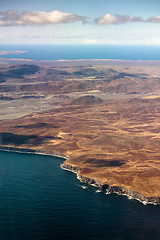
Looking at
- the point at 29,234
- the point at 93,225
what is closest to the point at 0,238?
the point at 29,234

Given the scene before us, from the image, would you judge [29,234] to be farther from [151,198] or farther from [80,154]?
[80,154]

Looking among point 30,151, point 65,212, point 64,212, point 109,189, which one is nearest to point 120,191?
point 109,189

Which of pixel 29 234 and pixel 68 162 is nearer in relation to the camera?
pixel 29 234

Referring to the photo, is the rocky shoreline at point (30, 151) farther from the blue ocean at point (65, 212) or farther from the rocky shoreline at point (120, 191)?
the rocky shoreline at point (120, 191)

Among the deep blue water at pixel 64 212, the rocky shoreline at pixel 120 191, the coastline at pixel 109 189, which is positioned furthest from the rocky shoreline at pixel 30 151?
the rocky shoreline at pixel 120 191

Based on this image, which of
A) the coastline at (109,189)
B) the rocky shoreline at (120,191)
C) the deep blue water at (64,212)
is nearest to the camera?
the deep blue water at (64,212)

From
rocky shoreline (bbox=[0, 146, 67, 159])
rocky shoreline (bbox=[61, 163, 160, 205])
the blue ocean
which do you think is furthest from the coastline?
rocky shoreline (bbox=[0, 146, 67, 159])

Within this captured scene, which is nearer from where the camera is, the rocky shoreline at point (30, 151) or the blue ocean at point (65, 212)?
the blue ocean at point (65, 212)

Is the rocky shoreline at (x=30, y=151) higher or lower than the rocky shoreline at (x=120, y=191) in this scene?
higher

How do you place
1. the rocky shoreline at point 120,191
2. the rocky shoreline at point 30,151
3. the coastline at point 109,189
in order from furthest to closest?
1. the rocky shoreline at point 30,151
2. the coastline at point 109,189
3. the rocky shoreline at point 120,191
